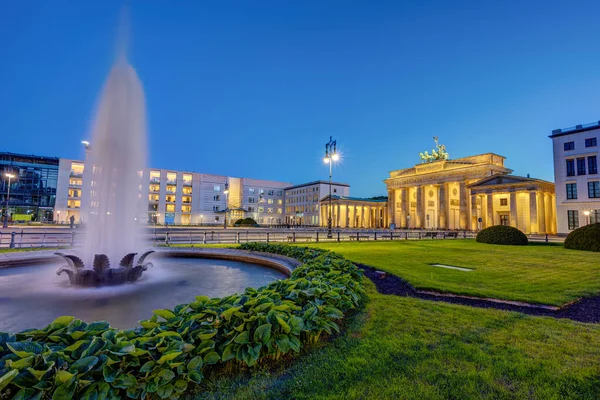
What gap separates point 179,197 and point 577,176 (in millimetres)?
86175

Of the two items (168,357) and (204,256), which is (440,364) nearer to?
(168,357)

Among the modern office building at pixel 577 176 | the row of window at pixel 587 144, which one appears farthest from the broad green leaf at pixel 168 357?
the row of window at pixel 587 144

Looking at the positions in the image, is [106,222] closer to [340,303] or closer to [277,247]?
[277,247]

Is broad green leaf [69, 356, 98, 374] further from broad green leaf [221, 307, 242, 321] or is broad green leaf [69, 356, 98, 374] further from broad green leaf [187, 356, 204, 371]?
broad green leaf [221, 307, 242, 321]

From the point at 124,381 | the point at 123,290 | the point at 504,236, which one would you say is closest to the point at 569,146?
the point at 504,236

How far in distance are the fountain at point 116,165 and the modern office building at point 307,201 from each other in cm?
8514

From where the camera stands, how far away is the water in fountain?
35.5 ft

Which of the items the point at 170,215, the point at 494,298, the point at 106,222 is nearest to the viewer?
the point at 494,298

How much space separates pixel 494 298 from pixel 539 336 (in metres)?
2.89

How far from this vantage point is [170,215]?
83.2 m

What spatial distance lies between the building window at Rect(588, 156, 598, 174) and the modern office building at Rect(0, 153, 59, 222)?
106952 millimetres

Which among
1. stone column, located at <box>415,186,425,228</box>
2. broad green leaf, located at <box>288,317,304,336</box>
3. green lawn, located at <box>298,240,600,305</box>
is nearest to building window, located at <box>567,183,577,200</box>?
stone column, located at <box>415,186,425,228</box>

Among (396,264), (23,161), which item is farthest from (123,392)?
(23,161)

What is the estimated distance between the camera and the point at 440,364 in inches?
157
